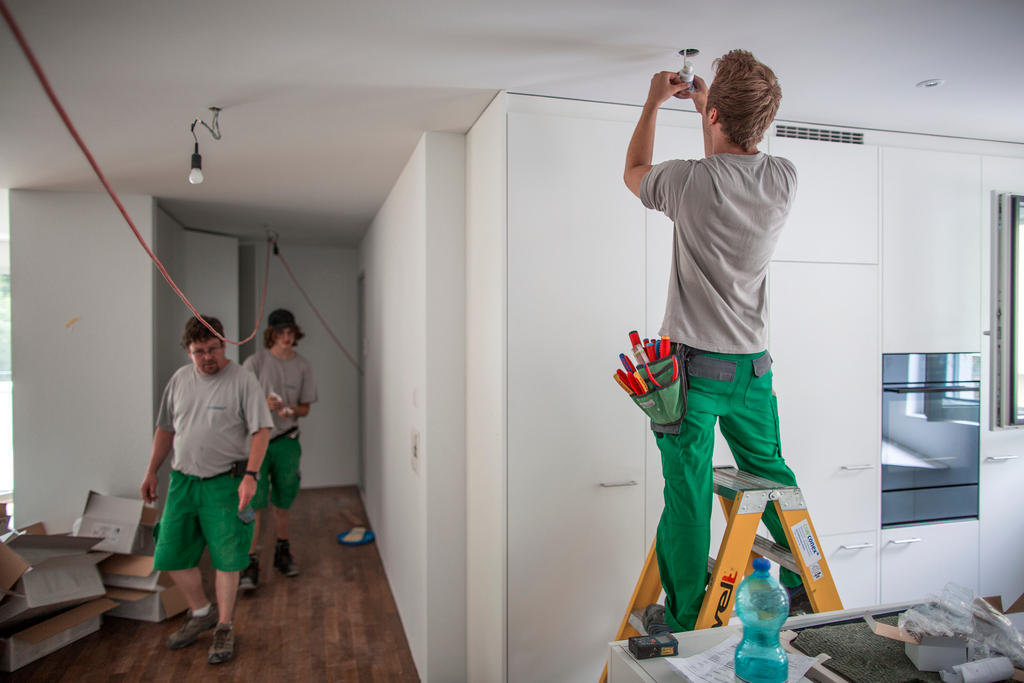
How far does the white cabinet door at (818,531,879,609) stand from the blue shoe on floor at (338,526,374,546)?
3.30 m

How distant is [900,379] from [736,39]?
1647 millimetres

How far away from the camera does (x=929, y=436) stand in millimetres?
2674

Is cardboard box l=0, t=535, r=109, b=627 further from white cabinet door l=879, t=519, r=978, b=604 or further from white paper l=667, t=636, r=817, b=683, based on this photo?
white cabinet door l=879, t=519, r=978, b=604

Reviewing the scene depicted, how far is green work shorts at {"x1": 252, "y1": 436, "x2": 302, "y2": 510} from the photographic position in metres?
4.11

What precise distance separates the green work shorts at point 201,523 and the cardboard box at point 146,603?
20.4 inches

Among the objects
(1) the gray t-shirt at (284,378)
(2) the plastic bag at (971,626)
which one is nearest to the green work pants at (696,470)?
(2) the plastic bag at (971,626)

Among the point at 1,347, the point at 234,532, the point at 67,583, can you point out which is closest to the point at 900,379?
the point at 234,532

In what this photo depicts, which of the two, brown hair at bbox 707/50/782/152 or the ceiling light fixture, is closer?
brown hair at bbox 707/50/782/152

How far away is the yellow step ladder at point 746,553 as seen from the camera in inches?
61.4

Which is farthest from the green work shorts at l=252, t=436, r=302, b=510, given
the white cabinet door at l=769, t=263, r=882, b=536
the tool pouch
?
the tool pouch

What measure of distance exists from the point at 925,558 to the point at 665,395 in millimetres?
1982

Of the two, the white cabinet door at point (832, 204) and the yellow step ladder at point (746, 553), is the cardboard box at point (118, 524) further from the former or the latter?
the white cabinet door at point (832, 204)

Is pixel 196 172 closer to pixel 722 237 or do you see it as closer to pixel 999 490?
pixel 722 237

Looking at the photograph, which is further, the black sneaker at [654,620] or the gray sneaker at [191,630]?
the gray sneaker at [191,630]
